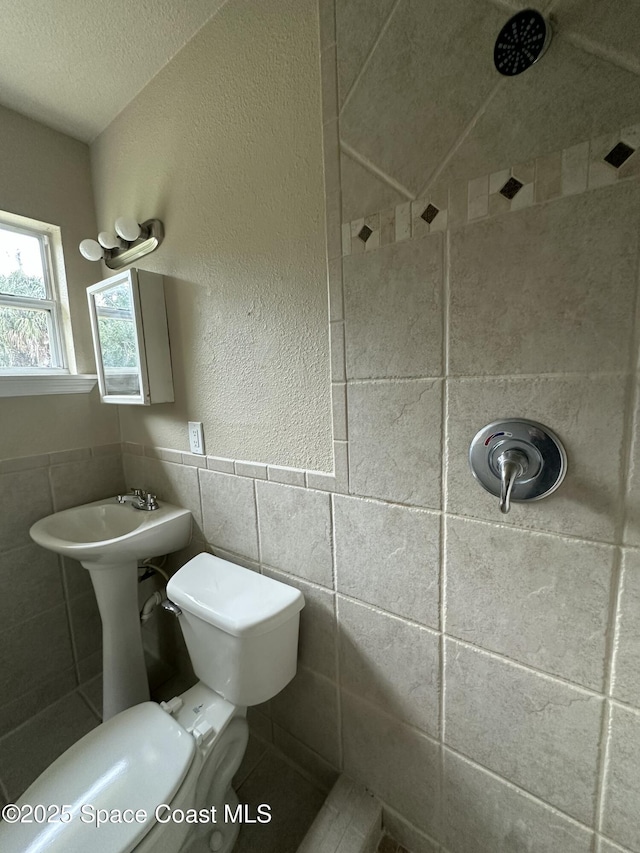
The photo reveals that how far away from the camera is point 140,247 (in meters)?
1.31

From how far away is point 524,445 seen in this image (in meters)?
0.62

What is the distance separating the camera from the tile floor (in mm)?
996

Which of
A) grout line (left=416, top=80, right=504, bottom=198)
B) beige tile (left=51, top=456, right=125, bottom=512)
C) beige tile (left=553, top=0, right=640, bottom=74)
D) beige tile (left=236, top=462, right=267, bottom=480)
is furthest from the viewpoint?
beige tile (left=51, top=456, right=125, bottom=512)

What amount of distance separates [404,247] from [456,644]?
88cm

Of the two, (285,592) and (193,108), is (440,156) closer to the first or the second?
(193,108)

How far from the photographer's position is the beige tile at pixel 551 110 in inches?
20.2

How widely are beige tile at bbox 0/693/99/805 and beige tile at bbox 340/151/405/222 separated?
6.62 ft

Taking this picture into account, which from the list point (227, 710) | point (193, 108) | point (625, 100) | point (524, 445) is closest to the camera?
point (625, 100)

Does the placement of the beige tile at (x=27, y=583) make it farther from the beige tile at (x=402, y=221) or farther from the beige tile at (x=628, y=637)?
the beige tile at (x=628, y=637)

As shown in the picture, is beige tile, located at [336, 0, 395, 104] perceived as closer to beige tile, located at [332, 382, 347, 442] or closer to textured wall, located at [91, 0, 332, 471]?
textured wall, located at [91, 0, 332, 471]

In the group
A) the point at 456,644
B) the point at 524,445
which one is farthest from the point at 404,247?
the point at 456,644

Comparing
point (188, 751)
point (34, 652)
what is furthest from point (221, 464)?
point (34, 652)

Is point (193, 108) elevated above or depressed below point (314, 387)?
above

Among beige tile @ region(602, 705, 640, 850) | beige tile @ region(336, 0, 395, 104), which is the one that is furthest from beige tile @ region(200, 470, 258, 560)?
beige tile @ region(336, 0, 395, 104)
